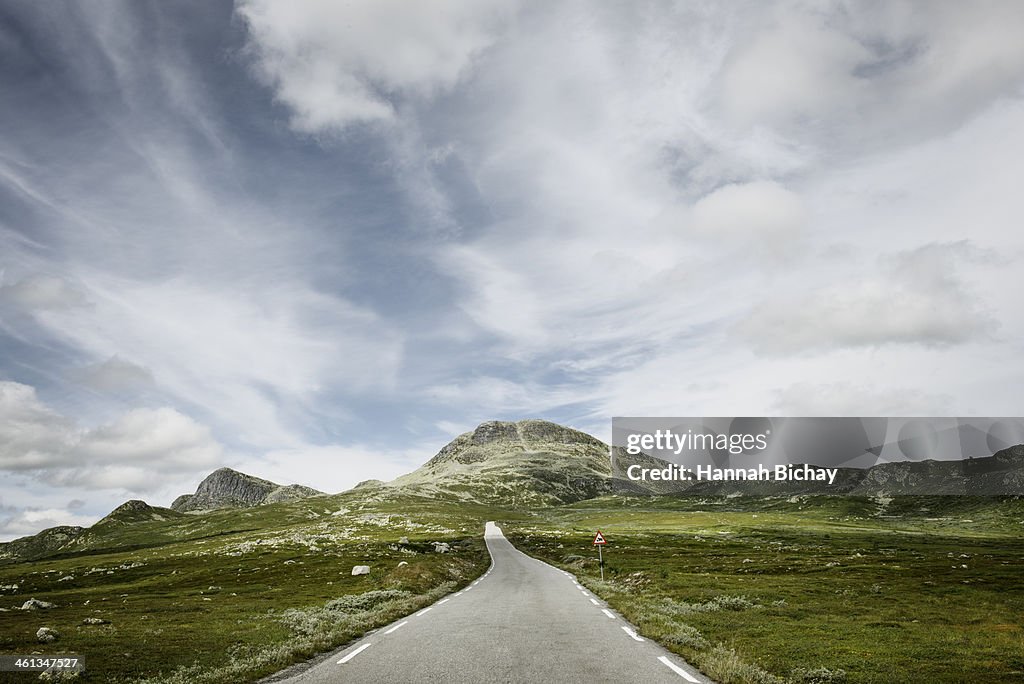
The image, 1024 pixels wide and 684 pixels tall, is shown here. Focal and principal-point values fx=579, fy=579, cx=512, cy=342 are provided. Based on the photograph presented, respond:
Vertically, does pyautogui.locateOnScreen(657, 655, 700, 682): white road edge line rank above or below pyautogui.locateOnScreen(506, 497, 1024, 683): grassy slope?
A: above

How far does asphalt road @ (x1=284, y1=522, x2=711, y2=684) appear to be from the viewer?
44.4 ft

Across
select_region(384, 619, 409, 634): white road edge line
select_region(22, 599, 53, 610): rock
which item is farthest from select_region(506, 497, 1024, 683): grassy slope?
select_region(22, 599, 53, 610): rock

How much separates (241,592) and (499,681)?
1693 inches

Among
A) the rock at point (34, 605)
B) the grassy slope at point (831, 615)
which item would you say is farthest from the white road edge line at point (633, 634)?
the rock at point (34, 605)

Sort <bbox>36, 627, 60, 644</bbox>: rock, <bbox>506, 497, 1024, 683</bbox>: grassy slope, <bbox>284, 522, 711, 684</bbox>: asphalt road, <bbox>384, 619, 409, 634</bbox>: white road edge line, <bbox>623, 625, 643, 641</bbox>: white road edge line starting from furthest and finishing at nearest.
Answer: <bbox>36, 627, 60, 644</bbox>: rock, <bbox>384, 619, 409, 634</bbox>: white road edge line, <bbox>623, 625, 643, 641</bbox>: white road edge line, <bbox>506, 497, 1024, 683</bbox>: grassy slope, <bbox>284, 522, 711, 684</bbox>: asphalt road

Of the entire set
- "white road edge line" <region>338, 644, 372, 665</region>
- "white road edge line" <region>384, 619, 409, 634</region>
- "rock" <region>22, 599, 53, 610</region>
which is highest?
"white road edge line" <region>338, 644, 372, 665</region>

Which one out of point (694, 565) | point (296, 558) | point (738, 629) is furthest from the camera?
point (296, 558)

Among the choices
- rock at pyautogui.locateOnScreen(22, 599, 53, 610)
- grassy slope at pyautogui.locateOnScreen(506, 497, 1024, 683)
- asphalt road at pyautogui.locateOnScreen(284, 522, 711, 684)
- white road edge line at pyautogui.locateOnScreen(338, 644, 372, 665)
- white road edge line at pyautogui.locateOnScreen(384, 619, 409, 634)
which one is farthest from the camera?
rock at pyautogui.locateOnScreen(22, 599, 53, 610)

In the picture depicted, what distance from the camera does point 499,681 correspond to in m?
13.0

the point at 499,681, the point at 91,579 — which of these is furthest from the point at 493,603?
the point at 91,579

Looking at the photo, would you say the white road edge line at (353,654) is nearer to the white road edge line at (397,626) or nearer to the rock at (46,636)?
the white road edge line at (397,626)

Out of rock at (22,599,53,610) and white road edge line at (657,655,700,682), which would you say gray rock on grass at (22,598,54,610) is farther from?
white road edge line at (657,655,700,682)

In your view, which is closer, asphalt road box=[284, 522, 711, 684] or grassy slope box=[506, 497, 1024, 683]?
asphalt road box=[284, 522, 711, 684]

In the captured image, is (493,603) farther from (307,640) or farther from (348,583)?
(348,583)
